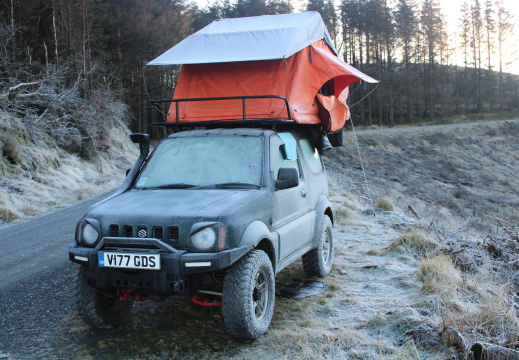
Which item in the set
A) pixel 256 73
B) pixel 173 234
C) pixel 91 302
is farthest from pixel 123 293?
pixel 256 73

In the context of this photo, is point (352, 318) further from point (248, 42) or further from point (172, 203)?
point (248, 42)

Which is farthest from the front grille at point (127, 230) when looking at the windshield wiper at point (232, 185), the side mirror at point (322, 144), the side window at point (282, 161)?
the side mirror at point (322, 144)

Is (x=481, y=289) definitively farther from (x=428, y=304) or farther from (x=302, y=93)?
(x=302, y=93)

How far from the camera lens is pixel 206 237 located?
4.01 meters

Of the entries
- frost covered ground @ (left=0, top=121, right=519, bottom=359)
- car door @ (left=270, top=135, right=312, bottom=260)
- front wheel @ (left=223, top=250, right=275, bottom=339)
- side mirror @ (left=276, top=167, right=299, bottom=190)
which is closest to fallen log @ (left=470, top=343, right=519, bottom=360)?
frost covered ground @ (left=0, top=121, right=519, bottom=359)

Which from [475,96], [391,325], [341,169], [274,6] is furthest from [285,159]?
[475,96]

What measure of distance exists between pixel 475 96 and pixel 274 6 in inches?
1234

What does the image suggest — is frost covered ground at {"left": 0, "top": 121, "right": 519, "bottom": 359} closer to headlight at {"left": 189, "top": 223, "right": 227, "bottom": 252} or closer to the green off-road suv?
the green off-road suv

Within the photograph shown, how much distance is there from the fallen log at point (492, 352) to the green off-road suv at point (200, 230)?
6.02 feet

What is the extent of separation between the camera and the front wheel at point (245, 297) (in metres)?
4.09

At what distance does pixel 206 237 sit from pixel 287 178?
1254mm

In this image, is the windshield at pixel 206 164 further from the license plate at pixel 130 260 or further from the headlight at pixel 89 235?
the license plate at pixel 130 260

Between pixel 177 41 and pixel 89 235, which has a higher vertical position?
pixel 177 41

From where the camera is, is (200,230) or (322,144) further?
(322,144)
